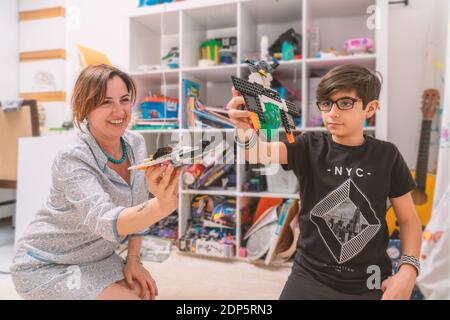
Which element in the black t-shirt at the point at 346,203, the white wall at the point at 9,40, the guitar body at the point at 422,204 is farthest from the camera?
the white wall at the point at 9,40

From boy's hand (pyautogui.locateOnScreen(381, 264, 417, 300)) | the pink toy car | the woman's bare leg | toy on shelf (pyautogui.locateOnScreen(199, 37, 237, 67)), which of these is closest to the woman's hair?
toy on shelf (pyautogui.locateOnScreen(199, 37, 237, 67))

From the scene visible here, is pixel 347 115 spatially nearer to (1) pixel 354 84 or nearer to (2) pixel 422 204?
(1) pixel 354 84

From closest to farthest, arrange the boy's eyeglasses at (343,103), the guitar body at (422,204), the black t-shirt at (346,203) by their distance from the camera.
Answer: the boy's eyeglasses at (343,103) < the black t-shirt at (346,203) < the guitar body at (422,204)

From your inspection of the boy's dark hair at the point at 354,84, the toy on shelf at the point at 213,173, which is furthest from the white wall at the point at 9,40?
the boy's dark hair at the point at 354,84

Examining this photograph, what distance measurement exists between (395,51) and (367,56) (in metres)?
0.07

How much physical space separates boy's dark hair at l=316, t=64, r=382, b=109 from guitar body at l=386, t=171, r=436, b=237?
33cm

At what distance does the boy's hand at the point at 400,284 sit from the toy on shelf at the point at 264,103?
18.8 inches

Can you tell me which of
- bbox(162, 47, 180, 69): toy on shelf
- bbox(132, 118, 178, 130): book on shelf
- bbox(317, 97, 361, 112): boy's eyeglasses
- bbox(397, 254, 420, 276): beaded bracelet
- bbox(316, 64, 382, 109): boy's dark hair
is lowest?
bbox(397, 254, 420, 276): beaded bracelet

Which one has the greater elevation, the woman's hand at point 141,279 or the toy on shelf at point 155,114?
the toy on shelf at point 155,114

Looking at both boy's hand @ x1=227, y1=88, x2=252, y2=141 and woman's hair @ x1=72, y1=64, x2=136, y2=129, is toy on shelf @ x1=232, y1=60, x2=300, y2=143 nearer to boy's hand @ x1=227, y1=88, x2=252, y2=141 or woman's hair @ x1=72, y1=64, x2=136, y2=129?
boy's hand @ x1=227, y1=88, x2=252, y2=141

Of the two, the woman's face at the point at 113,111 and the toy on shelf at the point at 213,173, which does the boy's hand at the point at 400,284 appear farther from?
the woman's face at the point at 113,111

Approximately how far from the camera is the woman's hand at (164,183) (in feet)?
1.58

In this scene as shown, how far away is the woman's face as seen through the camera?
510 mm
